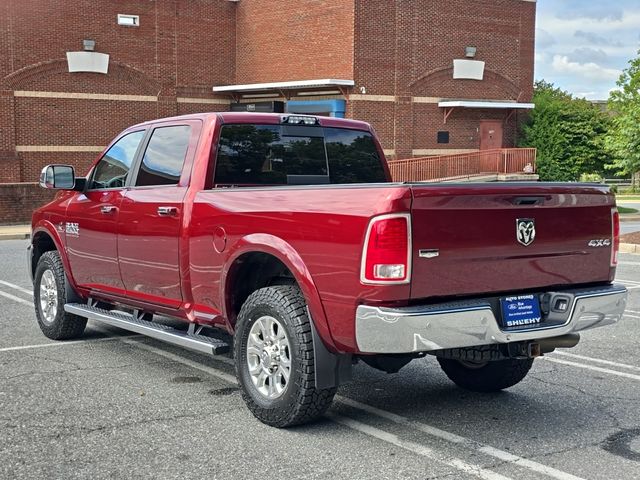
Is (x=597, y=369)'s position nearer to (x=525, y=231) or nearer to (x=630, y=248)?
(x=525, y=231)

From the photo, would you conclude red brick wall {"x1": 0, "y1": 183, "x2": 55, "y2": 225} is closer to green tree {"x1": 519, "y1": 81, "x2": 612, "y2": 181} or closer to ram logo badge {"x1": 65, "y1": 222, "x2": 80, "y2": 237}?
ram logo badge {"x1": 65, "y1": 222, "x2": 80, "y2": 237}

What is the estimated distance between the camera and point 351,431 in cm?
520

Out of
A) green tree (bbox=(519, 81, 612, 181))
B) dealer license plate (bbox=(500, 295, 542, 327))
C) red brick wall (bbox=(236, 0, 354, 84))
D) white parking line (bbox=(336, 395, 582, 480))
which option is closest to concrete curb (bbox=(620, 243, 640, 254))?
white parking line (bbox=(336, 395, 582, 480))

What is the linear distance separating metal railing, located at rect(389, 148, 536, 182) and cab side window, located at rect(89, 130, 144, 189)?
2453cm

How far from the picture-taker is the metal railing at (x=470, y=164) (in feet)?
104

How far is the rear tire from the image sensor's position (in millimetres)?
6043

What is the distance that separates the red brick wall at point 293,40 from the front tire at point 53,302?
24458 mm

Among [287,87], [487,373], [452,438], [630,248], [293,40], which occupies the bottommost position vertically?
[630,248]

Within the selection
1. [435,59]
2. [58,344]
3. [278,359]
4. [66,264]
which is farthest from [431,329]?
[435,59]

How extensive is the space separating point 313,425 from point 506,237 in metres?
1.70

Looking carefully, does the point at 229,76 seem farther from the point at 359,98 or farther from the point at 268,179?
the point at 268,179

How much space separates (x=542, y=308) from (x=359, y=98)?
27.3 metres

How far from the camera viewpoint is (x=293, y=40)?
33.2 meters

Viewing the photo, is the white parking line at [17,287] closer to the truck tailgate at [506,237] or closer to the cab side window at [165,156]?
the cab side window at [165,156]
